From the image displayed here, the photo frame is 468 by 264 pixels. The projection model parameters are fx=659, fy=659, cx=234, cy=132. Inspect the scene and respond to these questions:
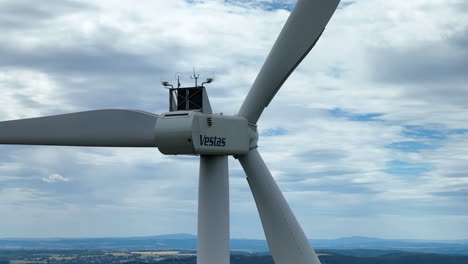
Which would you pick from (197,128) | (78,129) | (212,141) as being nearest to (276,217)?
(212,141)

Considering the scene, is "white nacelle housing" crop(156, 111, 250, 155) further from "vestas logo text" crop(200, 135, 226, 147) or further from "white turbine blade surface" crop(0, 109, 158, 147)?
"white turbine blade surface" crop(0, 109, 158, 147)

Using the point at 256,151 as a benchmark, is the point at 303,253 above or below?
below

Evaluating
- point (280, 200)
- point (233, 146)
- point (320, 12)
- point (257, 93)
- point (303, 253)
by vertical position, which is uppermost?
point (320, 12)

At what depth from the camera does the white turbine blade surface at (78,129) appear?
1303 inches

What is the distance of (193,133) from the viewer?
99.1ft

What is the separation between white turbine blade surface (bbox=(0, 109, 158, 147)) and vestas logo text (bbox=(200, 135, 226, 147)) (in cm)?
381

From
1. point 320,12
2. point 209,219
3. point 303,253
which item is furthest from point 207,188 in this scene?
point 320,12

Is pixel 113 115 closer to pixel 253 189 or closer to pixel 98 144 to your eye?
pixel 98 144

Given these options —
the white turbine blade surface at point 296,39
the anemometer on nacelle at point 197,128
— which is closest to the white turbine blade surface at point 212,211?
the anemometer on nacelle at point 197,128

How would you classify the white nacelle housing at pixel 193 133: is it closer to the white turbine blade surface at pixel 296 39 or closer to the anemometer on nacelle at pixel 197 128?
the anemometer on nacelle at pixel 197 128

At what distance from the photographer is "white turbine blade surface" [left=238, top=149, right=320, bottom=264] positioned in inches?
1410

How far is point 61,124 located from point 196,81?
7.33 metres

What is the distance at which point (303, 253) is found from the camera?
36.1 meters

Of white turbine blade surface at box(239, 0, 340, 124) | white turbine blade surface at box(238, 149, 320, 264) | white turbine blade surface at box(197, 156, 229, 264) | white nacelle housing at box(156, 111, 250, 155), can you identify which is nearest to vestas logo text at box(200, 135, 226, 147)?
white nacelle housing at box(156, 111, 250, 155)
